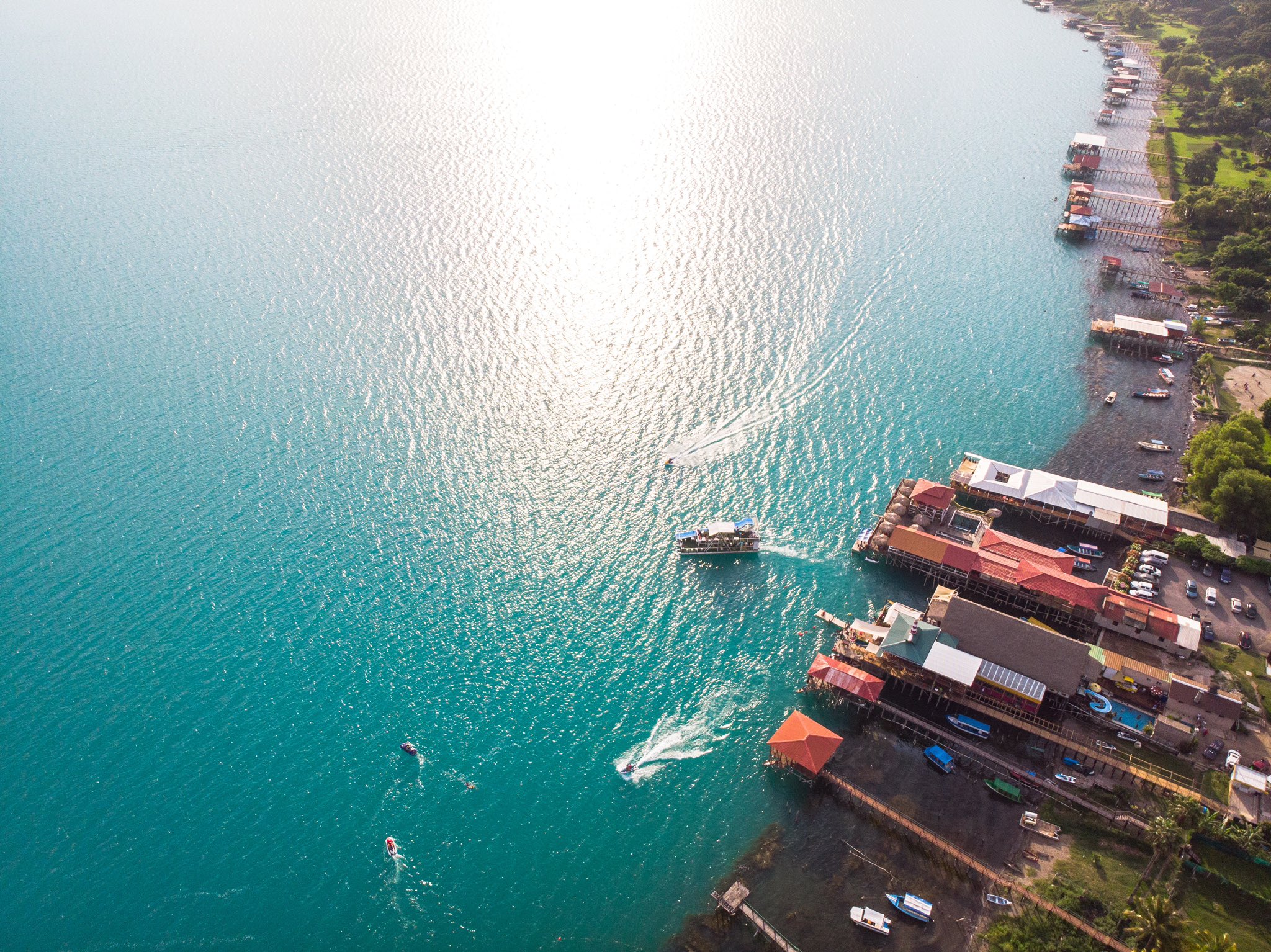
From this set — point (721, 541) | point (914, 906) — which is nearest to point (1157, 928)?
point (914, 906)

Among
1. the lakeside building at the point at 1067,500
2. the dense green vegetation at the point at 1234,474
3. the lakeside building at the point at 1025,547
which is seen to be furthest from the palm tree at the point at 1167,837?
the dense green vegetation at the point at 1234,474

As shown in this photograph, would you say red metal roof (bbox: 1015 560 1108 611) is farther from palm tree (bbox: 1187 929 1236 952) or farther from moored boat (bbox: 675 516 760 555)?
palm tree (bbox: 1187 929 1236 952)

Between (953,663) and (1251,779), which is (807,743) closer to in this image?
(953,663)

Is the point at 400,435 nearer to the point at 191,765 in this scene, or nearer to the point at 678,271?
the point at 191,765

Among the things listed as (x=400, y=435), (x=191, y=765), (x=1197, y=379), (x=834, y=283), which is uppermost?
(x=834, y=283)

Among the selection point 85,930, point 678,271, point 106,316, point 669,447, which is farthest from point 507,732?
point 106,316

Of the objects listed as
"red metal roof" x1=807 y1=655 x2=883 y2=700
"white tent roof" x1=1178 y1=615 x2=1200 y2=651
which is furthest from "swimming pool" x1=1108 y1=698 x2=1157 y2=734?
"red metal roof" x1=807 y1=655 x2=883 y2=700
